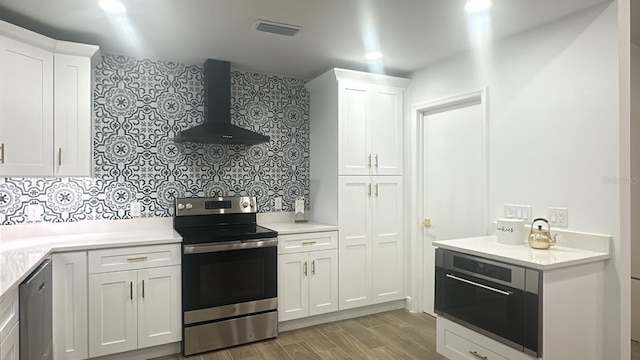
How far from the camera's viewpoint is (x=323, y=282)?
3.54 m

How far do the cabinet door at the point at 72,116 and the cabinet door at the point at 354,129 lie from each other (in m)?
2.02

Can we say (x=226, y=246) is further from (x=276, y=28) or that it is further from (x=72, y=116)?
(x=276, y=28)

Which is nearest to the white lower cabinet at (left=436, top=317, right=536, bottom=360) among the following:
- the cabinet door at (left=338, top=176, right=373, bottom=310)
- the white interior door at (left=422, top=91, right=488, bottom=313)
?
the white interior door at (left=422, top=91, right=488, bottom=313)

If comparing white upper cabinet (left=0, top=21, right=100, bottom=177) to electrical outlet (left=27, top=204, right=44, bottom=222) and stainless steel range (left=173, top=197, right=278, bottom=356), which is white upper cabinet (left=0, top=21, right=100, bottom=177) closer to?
electrical outlet (left=27, top=204, right=44, bottom=222)

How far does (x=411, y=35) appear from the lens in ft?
9.55

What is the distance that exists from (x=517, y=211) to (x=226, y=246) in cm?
220

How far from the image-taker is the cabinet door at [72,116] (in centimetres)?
280

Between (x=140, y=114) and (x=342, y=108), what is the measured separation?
1.77 m

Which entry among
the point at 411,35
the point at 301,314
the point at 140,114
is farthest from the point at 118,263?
the point at 411,35

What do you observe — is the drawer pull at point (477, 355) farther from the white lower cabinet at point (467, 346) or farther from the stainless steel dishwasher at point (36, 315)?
the stainless steel dishwasher at point (36, 315)

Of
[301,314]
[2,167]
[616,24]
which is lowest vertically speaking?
[301,314]

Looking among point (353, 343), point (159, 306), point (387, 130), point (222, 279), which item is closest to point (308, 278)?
point (353, 343)

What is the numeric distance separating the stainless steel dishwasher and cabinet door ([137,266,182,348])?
552 mm

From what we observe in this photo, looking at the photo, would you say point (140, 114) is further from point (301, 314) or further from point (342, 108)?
point (301, 314)
